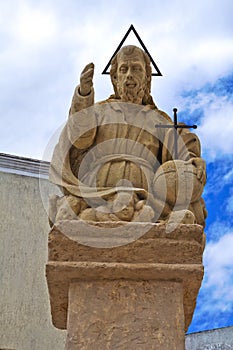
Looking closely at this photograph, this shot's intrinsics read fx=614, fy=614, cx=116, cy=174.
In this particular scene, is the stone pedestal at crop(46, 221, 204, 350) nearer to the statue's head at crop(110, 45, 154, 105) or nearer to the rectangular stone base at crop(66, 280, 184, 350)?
the rectangular stone base at crop(66, 280, 184, 350)

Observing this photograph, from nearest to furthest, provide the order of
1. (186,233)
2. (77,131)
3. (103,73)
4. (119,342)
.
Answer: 1. (119,342)
2. (186,233)
3. (77,131)
4. (103,73)

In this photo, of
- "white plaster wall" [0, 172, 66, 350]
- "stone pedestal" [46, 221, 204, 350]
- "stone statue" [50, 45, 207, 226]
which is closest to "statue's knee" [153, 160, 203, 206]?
"stone statue" [50, 45, 207, 226]

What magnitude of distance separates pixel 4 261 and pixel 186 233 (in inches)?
188

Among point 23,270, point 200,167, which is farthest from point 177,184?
point 23,270

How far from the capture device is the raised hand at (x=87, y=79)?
425cm

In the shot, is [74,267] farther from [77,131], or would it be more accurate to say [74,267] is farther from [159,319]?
[77,131]

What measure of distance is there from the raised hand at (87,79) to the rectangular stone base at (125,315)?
54.6 inches

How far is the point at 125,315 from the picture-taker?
3.64m

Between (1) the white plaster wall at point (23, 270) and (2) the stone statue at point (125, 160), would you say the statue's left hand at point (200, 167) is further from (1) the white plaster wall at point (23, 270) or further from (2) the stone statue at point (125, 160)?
(1) the white plaster wall at point (23, 270)

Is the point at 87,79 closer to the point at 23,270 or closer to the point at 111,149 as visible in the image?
the point at 111,149

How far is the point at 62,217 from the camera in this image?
3996mm

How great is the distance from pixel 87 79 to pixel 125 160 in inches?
24.8

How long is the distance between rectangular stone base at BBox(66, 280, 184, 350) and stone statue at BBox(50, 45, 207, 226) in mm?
451

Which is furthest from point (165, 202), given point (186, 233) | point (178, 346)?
point (178, 346)
